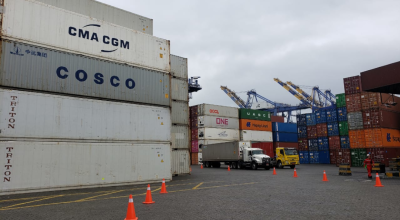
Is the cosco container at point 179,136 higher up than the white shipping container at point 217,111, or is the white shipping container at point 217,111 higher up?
the white shipping container at point 217,111

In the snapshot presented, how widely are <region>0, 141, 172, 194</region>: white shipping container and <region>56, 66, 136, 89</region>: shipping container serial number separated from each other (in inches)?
129

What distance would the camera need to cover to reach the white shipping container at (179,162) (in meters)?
21.0

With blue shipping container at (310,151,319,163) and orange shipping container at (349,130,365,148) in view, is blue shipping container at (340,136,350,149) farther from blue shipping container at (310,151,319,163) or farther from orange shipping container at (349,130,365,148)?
blue shipping container at (310,151,319,163)

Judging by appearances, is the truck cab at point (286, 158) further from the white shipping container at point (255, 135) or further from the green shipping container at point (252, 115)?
the green shipping container at point (252, 115)

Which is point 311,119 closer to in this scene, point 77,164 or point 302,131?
point 302,131

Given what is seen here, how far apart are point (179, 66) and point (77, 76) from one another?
10.3 m

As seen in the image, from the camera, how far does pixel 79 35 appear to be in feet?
47.4

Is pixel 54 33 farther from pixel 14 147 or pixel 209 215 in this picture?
pixel 209 215

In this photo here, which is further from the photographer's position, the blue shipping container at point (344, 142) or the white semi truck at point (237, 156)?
the blue shipping container at point (344, 142)

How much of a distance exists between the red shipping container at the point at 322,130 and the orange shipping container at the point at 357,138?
29.7 ft

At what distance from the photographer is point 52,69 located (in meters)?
13.3

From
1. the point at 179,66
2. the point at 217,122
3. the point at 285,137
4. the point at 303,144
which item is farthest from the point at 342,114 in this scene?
the point at 179,66

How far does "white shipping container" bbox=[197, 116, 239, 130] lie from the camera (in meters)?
42.9

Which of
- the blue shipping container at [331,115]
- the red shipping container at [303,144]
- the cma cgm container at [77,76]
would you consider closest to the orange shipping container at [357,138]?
the blue shipping container at [331,115]
